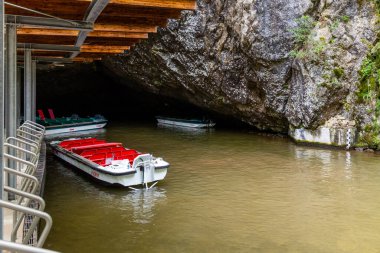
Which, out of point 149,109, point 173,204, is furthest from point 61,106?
point 173,204

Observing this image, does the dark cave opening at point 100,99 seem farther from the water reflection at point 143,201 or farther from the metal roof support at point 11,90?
the metal roof support at point 11,90

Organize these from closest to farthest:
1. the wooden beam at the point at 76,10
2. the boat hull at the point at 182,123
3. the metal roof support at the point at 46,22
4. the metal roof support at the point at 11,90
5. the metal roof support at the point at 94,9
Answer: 1. the metal roof support at the point at 94,9
2. the metal roof support at the point at 11,90
3. the wooden beam at the point at 76,10
4. the metal roof support at the point at 46,22
5. the boat hull at the point at 182,123

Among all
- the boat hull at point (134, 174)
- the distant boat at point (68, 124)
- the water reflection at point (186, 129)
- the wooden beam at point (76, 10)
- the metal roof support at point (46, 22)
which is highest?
the wooden beam at point (76, 10)

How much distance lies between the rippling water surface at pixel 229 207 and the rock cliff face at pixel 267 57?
4.14 metres

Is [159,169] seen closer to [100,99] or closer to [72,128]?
[72,128]

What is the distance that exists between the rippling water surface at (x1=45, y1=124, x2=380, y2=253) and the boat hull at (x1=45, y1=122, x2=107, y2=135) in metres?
9.53

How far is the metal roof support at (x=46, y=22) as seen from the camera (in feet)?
29.1

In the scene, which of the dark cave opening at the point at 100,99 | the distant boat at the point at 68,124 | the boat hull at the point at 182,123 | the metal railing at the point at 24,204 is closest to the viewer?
the metal railing at the point at 24,204

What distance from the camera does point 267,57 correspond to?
72.2 feet

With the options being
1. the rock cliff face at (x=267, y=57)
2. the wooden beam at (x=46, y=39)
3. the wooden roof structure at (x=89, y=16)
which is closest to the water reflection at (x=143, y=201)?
the wooden roof structure at (x=89, y=16)

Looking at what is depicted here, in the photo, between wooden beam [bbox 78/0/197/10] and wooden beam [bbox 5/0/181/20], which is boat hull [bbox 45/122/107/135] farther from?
wooden beam [bbox 78/0/197/10]

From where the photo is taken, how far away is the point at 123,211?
10.5m

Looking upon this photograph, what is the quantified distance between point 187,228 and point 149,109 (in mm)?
31143

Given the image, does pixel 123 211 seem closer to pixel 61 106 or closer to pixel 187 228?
pixel 187 228
